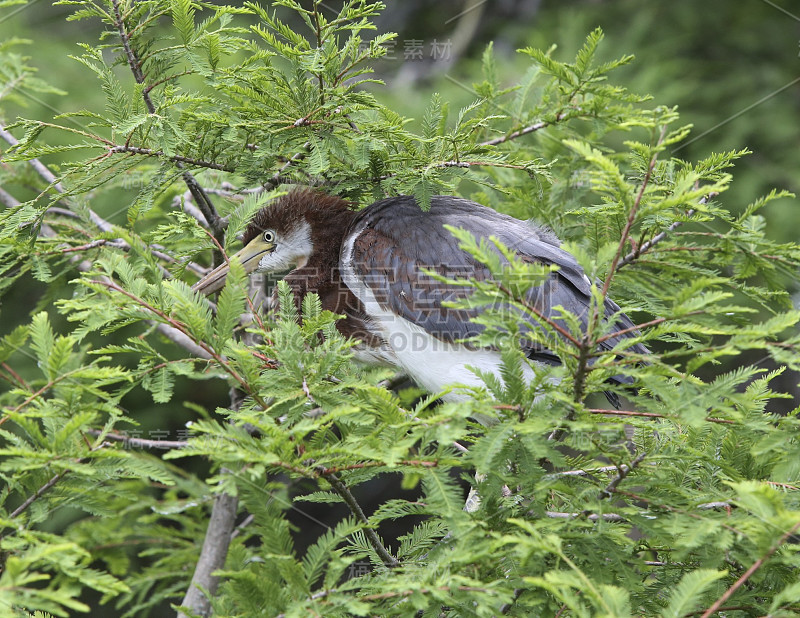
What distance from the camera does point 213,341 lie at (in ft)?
7.08

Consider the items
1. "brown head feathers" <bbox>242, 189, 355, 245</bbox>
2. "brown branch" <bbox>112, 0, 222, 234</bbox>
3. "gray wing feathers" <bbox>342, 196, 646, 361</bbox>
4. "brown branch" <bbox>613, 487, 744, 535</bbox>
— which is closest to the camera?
"brown branch" <bbox>613, 487, 744, 535</bbox>

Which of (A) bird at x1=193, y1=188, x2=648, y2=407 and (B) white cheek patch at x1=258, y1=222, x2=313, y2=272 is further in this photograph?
(B) white cheek patch at x1=258, y1=222, x2=313, y2=272

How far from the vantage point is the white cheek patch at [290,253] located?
3695 mm

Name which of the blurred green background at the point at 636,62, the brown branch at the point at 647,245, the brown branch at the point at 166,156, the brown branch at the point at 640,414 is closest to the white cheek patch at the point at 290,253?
the brown branch at the point at 166,156

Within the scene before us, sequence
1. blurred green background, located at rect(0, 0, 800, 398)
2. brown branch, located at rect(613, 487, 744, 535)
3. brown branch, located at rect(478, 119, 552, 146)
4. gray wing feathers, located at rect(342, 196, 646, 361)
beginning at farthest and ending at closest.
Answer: blurred green background, located at rect(0, 0, 800, 398) → brown branch, located at rect(478, 119, 552, 146) → gray wing feathers, located at rect(342, 196, 646, 361) → brown branch, located at rect(613, 487, 744, 535)

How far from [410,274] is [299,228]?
0.74 metres

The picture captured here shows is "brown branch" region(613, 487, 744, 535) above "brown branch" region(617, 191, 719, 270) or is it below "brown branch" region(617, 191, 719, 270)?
below

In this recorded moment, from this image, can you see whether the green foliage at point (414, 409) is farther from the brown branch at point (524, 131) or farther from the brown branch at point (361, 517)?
the brown branch at point (524, 131)

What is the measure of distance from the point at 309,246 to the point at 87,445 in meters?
1.67

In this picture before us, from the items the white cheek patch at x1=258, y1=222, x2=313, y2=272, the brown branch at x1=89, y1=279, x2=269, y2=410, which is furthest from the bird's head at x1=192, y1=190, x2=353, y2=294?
the brown branch at x1=89, y1=279, x2=269, y2=410

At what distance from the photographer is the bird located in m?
3.10

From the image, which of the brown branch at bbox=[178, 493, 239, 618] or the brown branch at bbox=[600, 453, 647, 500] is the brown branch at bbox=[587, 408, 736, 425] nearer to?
the brown branch at bbox=[600, 453, 647, 500]

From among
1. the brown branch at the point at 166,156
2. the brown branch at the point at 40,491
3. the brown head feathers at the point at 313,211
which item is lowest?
the brown branch at the point at 40,491

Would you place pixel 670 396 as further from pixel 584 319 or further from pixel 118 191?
pixel 118 191
